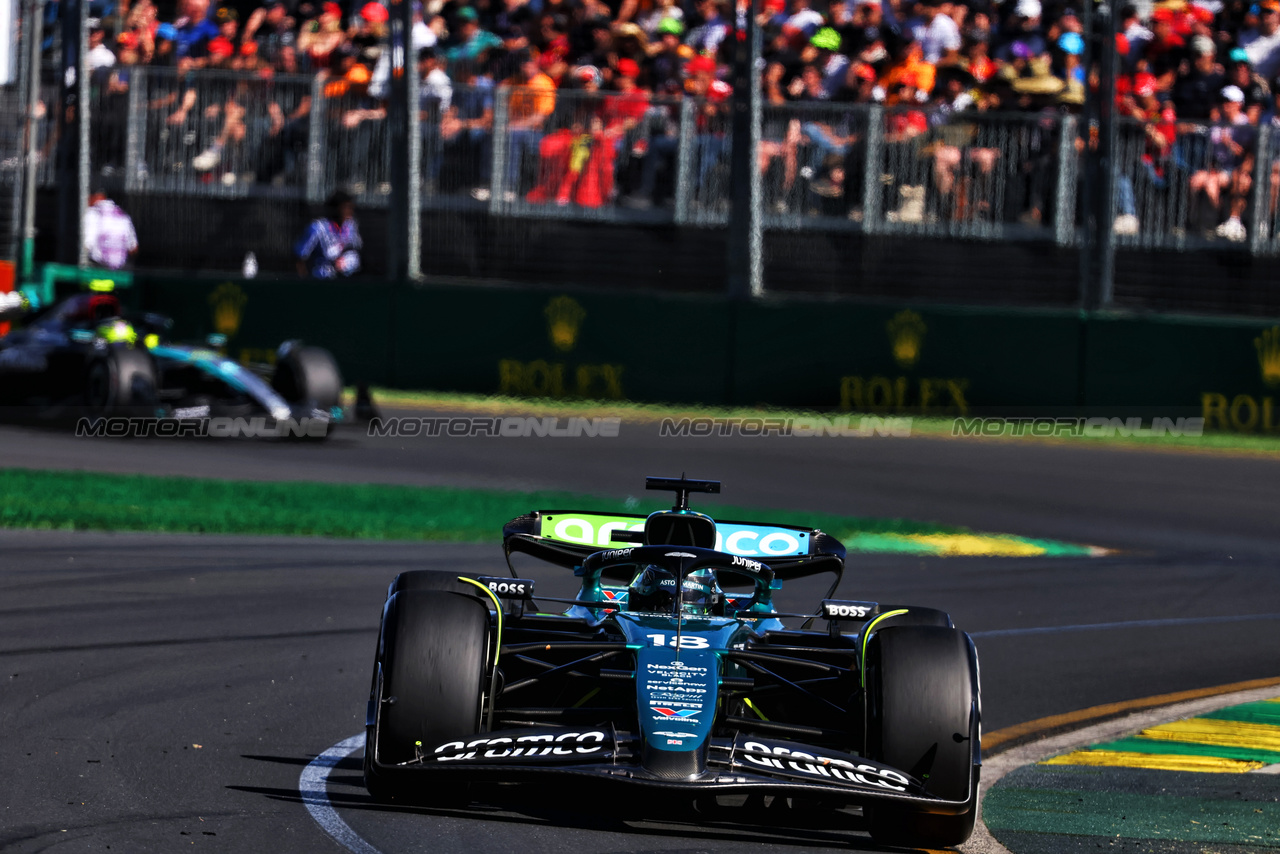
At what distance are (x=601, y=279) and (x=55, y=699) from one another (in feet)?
45.3

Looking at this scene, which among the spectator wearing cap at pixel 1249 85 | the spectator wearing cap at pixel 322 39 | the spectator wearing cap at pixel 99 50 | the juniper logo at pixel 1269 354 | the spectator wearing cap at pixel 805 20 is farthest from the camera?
the spectator wearing cap at pixel 99 50

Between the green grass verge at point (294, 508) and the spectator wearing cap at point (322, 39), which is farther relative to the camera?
the spectator wearing cap at point (322, 39)

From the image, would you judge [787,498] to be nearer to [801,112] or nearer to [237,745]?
[801,112]

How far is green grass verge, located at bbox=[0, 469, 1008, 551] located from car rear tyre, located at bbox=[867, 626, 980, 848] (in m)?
6.73

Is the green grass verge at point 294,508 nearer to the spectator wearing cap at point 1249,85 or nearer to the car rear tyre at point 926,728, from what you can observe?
the car rear tyre at point 926,728

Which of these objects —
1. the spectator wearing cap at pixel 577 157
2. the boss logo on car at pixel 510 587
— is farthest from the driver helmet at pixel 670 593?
the spectator wearing cap at pixel 577 157

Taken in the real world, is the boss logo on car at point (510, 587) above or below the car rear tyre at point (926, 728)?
above

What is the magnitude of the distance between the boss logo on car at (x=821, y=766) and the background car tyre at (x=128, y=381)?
35.2 ft

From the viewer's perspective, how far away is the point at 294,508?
523 inches

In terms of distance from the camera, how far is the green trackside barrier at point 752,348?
1869 centimetres

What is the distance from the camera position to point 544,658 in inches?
251

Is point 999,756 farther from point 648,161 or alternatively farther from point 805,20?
point 805,20

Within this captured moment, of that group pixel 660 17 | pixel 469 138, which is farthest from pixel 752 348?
pixel 660 17

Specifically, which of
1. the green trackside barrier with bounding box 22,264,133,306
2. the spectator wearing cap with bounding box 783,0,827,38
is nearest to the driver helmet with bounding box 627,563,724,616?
the green trackside barrier with bounding box 22,264,133,306
